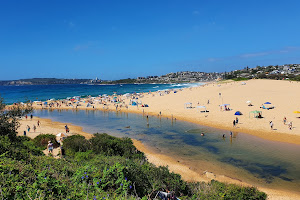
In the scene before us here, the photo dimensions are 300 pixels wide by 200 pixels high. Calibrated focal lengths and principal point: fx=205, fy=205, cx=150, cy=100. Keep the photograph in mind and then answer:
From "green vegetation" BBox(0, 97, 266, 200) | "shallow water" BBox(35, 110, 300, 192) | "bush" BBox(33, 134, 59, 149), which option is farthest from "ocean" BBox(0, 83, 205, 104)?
"green vegetation" BBox(0, 97, 266, 200)

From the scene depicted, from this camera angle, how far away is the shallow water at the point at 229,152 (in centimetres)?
1423

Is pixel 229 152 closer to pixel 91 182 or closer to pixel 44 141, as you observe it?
pixel 91 182

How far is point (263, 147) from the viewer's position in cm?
1969

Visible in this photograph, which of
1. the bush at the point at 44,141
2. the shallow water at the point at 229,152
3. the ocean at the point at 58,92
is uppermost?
the ocean at the point at 58,92

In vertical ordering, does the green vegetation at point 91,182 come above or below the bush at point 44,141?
above

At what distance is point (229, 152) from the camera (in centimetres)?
1884

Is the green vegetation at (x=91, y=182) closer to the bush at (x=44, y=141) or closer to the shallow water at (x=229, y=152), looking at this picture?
the shallow water at (x=229, y=152)

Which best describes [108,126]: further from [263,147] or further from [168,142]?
[263,147]

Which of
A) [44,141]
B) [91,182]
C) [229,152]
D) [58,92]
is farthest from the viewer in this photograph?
[58,92]

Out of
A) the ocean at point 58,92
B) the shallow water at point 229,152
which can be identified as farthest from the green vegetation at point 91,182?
the ocean at point 58,92

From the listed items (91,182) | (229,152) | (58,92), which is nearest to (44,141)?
(91,182)

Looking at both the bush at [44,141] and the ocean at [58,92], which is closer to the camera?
the bush at [44,141]

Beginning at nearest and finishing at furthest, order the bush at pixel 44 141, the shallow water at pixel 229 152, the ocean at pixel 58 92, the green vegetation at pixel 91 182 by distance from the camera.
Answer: the green vegetation at pixel 91 182, the shallow water at pixel 229 152, the bush at pixel 44 141, the ocean at pixel 58 92

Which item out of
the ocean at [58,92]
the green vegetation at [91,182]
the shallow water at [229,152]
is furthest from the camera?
the ocean at [58,92]
